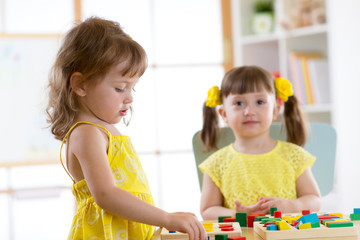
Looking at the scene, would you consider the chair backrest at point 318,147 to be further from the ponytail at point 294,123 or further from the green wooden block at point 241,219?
the green wooden block at point 241,219

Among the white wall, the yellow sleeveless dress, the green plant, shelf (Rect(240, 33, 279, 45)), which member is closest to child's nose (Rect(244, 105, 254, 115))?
the yellow sleeveless dress

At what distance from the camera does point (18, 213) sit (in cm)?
357

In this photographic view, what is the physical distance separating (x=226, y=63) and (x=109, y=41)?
8.55ft

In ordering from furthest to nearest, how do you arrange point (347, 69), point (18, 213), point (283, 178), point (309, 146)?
point (18, 213), point (347, 69), point (309, 146), point (283, 178)

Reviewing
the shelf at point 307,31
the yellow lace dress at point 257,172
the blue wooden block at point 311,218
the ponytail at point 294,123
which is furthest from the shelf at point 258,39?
the blue wooden block at point 311,218

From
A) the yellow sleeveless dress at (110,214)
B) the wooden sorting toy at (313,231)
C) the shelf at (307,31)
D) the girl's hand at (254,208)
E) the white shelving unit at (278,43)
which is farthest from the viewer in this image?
the white shelving unit at (278,43)

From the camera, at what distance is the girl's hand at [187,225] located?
922mm

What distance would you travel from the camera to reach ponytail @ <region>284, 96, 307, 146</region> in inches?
68.9

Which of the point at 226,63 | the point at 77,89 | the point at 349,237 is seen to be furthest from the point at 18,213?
the point at 349,237

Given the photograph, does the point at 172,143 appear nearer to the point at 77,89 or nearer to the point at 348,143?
the point at 348,143

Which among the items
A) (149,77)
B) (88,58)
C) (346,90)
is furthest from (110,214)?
(149,77)

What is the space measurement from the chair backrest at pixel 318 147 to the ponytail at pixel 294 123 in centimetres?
2

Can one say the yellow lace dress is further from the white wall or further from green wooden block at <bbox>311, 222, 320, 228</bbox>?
the white wall

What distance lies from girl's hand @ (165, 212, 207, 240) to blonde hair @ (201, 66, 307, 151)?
2.37 ft
